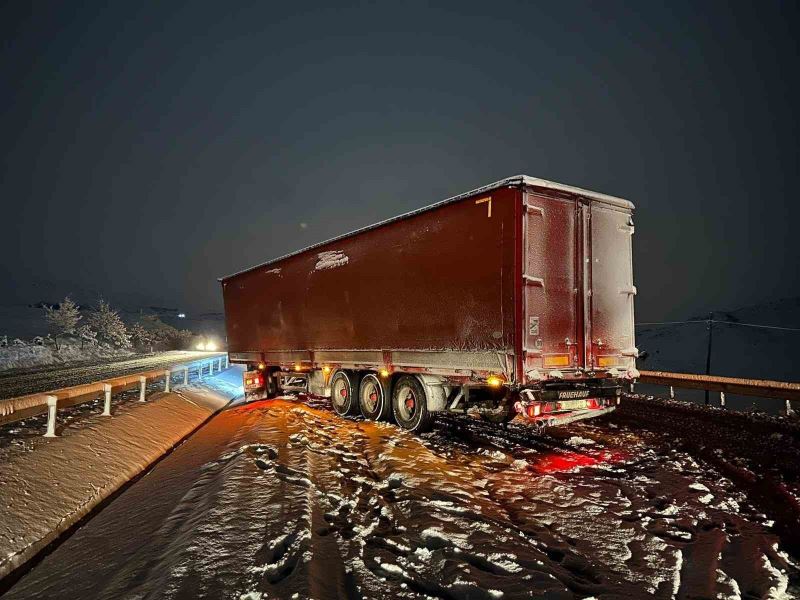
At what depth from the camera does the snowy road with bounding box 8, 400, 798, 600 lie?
10.9 feet

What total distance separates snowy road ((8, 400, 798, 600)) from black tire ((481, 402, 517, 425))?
1.91 feet

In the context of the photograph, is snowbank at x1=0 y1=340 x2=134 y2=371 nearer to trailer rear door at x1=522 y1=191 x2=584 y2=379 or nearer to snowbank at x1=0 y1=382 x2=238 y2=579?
snowbank at x1=0 y1=382 x2=238 y2=579

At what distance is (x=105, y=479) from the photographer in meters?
6.24

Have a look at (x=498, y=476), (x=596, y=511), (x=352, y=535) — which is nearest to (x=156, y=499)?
(x=352, y=535)

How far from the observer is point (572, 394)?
24.3 ft

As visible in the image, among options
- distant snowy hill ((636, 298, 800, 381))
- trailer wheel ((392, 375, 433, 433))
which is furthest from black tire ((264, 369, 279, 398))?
distant snowy hill ((636, 298, 800, 381))

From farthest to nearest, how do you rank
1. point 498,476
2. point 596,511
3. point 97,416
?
point 97,416 → point 498,476 → point 596,511

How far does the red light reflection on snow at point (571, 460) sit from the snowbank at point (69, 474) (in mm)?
5490

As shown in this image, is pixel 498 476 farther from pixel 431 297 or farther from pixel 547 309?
pixel 431 297

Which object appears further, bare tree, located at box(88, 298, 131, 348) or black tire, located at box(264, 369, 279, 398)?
bare tree, located at box(88, 298, 131, 348)

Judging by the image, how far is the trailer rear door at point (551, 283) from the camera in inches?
267

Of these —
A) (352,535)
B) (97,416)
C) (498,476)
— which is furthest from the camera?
(97,416)

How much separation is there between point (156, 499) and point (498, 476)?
399 cm

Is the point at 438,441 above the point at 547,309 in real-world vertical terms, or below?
below
